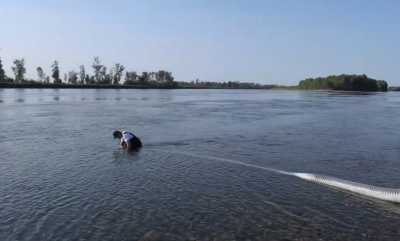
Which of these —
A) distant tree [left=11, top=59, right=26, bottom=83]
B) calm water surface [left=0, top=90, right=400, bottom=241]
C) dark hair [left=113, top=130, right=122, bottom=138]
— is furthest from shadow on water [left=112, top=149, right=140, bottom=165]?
distant tree [left=11, top=59, right=26, bottom=83]

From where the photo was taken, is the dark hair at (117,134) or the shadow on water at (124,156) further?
the dark hair at (117,134)

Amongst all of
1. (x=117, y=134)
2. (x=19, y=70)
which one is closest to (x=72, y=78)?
(x=19, y=70)

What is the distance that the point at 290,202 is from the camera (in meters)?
12.7

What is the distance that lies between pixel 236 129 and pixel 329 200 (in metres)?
18.2

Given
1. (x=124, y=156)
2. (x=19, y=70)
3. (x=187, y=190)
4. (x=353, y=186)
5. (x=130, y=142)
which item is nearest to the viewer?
(x=187, y=190)

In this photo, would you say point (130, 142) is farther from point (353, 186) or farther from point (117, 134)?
point (353, 186)

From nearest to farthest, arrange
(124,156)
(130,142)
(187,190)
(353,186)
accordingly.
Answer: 1. (187,190)
2. (353,186)
3. (124,156)
4. (130,142)

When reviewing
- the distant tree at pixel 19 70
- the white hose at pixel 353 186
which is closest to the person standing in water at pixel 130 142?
the white hose at pixel 353 186

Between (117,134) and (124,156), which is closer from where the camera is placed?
(124,156)

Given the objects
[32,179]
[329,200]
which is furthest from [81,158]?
[329,200]

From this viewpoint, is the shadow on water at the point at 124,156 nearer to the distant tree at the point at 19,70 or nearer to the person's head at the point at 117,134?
the person's head at the point at 117,134

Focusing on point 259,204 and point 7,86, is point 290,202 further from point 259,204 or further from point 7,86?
point 7,86

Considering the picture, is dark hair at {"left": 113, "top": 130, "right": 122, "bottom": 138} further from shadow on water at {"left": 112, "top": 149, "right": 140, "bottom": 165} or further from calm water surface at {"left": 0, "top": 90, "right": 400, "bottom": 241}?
shadow on water at {"left": 112, "top": 149, "right": 140, "bottom": 165}

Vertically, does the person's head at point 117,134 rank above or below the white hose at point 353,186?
above
